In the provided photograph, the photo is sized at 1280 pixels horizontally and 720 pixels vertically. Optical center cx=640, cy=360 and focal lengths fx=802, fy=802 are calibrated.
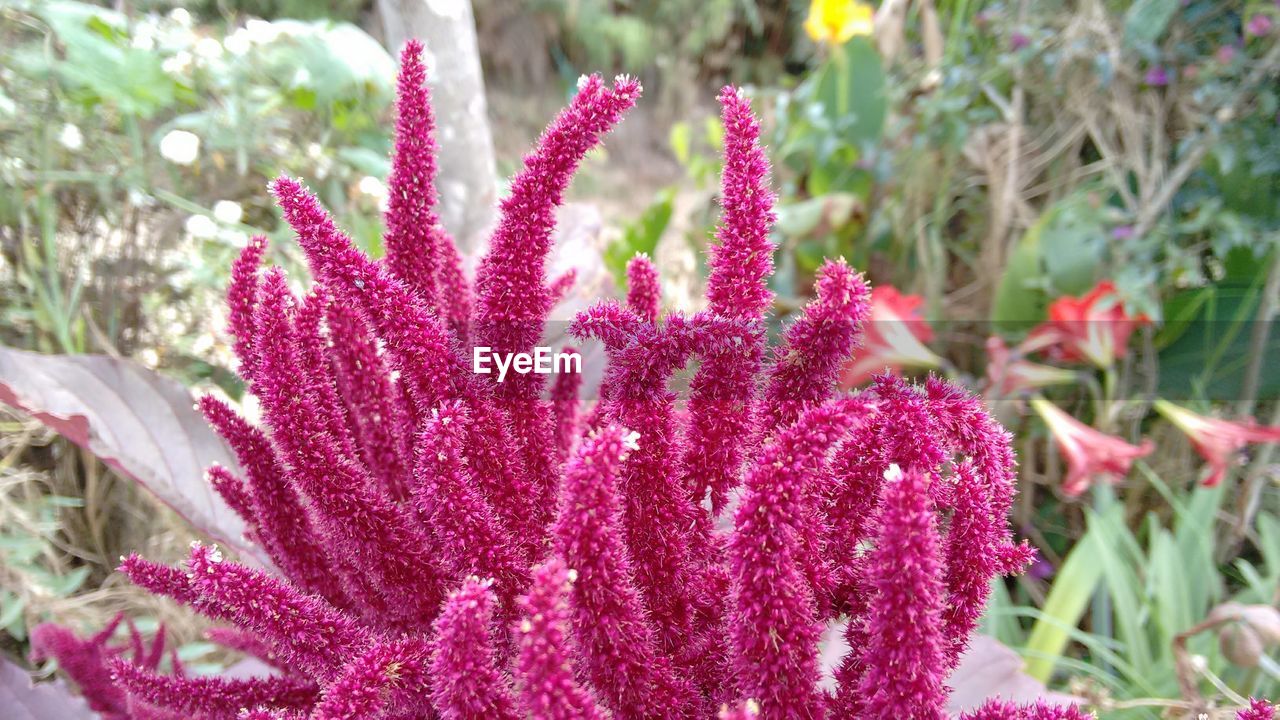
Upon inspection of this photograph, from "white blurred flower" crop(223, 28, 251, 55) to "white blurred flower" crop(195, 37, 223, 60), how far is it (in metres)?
0.01

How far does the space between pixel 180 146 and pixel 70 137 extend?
0.11 m

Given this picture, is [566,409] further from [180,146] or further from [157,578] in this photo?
[180,146]

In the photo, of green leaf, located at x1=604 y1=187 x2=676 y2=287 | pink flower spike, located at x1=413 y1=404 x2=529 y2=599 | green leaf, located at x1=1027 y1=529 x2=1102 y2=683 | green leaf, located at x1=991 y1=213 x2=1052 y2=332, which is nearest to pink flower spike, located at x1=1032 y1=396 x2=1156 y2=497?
green leaf, located at x1=1027 y1=529 x2=1102 y2=683

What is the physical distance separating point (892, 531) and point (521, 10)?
5147 mm

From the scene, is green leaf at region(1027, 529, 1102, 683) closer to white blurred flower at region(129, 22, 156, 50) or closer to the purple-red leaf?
the purple-red leaf

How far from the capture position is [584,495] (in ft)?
0.83

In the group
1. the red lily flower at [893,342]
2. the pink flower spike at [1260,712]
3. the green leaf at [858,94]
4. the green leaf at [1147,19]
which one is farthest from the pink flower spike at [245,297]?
the green leaf at [858,94]

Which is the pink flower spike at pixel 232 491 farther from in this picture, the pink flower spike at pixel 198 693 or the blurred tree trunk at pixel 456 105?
the blurred tree trunk at pixel 456 105

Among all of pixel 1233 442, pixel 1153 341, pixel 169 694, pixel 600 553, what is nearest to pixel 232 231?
pixel 169 694

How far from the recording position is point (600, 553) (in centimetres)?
27

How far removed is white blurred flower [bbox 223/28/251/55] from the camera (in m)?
1.21

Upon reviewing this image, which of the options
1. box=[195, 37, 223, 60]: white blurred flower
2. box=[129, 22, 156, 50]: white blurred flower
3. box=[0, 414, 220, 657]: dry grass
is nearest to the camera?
box=[0, 414, 220, 657]: dry grass

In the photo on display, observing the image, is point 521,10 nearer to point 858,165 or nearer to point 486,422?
point 858,165

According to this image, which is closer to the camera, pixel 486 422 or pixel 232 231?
pixel 486 422
